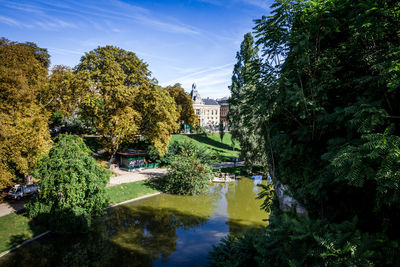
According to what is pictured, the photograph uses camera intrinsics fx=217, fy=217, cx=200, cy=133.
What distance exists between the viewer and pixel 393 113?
3.81 meters

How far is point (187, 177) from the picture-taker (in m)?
18.9

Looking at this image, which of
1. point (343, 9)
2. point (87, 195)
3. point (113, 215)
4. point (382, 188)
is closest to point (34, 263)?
point (87, 195)

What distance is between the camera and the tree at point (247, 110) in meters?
6.41

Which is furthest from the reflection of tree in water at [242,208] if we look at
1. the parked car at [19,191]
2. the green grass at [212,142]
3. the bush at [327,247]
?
the green grass at [212,142]

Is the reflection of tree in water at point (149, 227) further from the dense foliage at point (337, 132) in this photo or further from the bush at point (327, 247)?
the bush at point (327, 247)

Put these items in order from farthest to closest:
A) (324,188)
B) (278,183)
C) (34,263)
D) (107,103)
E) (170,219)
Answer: (107,103)
(170,219)
(34,263)
(278,183)
(324,188)

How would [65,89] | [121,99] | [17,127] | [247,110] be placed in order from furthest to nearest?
[65,89] < [121,99] < [17,127] < [247,110]

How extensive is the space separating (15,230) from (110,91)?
42.7ft

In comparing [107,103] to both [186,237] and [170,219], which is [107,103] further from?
[186,237]

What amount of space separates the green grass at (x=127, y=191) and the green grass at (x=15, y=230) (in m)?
5.22

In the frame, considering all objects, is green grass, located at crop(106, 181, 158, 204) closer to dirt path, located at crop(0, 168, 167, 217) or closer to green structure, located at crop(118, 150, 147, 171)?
dirt path, located at crop(0, 168, 167, 217)

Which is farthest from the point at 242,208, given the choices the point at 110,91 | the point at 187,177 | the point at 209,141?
the point at 209,141

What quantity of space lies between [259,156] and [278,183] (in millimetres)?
17153

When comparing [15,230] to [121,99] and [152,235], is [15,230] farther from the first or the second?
[121,99]
